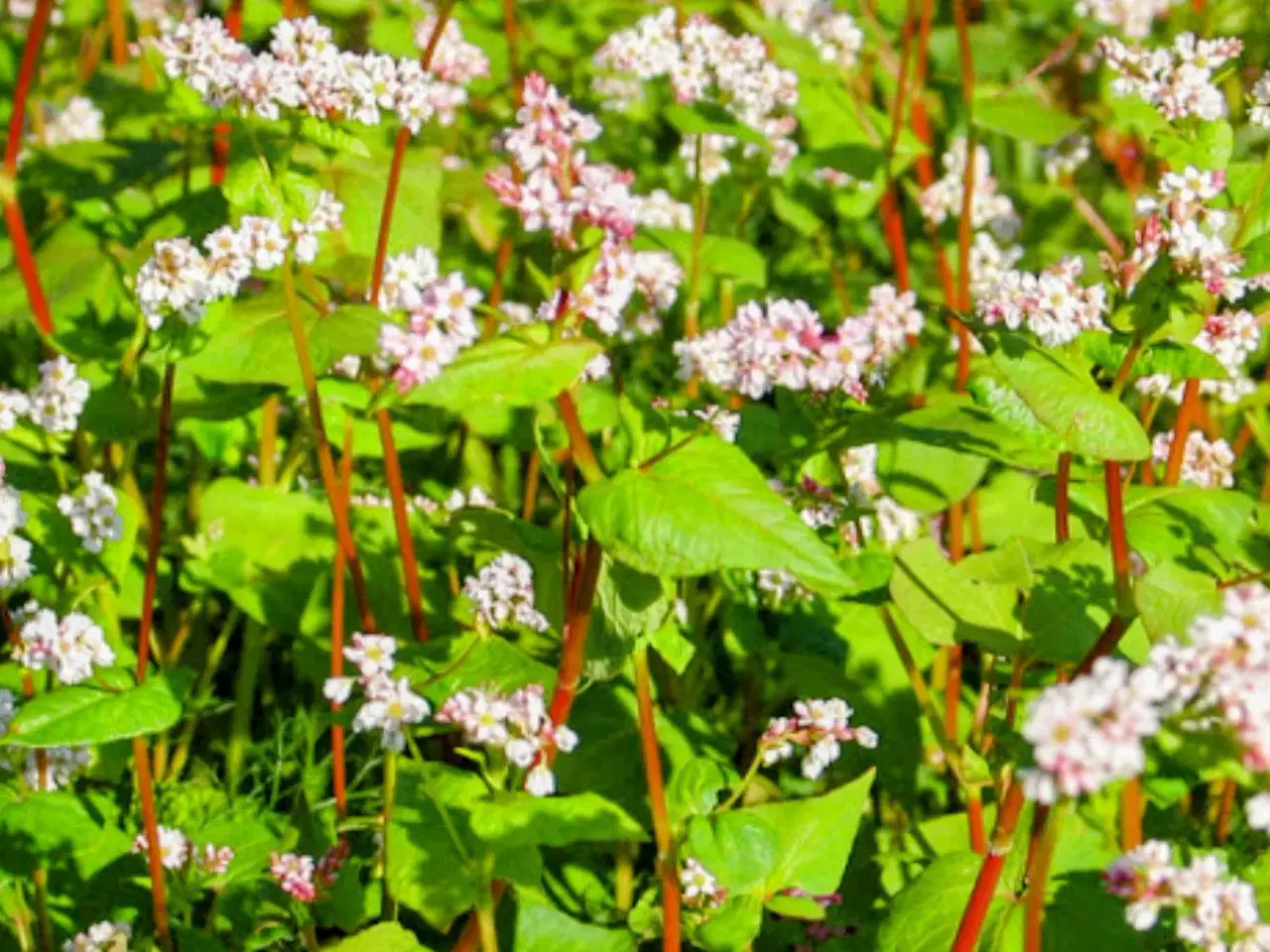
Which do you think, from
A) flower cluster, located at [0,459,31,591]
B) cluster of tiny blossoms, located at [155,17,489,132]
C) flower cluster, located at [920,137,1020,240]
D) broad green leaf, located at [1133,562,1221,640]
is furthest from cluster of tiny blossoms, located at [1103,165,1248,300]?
flower cluster, located at [920,137,1020,240]

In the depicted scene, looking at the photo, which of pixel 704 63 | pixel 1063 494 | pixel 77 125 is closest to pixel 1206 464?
pixel 1063 494

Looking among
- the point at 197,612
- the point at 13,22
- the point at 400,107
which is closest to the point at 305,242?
the point at 400,107

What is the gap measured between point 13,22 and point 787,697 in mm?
3643

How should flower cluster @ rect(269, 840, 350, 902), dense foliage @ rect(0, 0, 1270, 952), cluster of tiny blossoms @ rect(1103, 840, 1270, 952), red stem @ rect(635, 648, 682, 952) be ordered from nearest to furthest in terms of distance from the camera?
cluster of tiny blossoms @ rect(1103, 840, 1270, 952), dense foliage @ rect(0, 0, 1270, 952), red stem @ rect(635, 648, 682, 952), flower cluster @ rect(269, 840, 350, 902)

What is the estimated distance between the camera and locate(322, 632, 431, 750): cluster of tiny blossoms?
210 centimetres

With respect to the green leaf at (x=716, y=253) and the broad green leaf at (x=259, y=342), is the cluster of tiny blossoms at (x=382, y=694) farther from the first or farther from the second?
the green leaf at (x=716, y=253)

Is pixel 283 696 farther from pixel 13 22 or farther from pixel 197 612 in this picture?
pixel 13 22

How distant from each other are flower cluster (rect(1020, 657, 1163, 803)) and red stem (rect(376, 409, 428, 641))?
139 cm

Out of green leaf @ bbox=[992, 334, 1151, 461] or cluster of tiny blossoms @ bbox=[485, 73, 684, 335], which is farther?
green leaf @ bbox=[992, 334, 1151, 461]

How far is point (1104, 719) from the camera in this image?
53.1 inches

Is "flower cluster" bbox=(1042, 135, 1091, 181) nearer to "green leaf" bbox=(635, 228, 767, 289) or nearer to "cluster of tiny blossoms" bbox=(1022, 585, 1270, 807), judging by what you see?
"green leaf" bbox=(635, 228, 767, 289)

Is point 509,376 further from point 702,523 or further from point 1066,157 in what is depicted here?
point 1066,157

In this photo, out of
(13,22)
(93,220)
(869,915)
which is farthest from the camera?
(13,22)

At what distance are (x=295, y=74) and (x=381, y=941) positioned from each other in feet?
3.88
